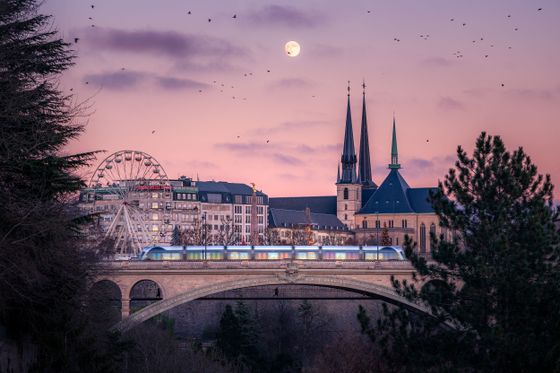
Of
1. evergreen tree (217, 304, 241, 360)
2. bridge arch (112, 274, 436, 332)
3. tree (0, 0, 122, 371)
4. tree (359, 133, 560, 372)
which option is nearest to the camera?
tree (0, 0, 122, 371)

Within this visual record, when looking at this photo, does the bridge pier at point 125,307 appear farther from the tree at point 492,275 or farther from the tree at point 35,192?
the tree at point 35,192

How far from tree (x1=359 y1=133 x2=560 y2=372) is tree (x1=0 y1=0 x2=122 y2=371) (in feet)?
55.6

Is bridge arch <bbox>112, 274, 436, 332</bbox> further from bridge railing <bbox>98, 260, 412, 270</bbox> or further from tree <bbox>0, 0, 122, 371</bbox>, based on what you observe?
tree <bbox>0, 0, 122, 371</bbox>

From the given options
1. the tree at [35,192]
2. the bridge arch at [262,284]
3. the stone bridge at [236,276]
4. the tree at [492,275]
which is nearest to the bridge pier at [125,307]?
the stone bridge at [236,276]

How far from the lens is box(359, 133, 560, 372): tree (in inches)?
1924

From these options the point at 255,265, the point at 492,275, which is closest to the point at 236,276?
the point at 255,265

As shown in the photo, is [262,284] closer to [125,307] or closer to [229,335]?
[125,307]

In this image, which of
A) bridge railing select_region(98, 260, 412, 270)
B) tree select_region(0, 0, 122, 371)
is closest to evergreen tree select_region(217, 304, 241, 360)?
bridge railing select_region(98, 260, 412, 270)

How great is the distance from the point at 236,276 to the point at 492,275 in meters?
41.7

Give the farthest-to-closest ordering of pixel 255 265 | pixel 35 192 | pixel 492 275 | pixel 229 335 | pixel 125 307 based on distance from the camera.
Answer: pixel 229 335, pixel 255 265, pixel 125 307, pixel 492 275, pixel 35 192

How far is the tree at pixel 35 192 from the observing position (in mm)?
37594

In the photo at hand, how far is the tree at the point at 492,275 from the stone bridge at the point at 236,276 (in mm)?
32753

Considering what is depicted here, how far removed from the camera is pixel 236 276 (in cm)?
9019

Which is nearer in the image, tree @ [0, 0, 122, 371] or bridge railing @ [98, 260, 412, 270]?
tree @ [0, 0, 122, 371]
